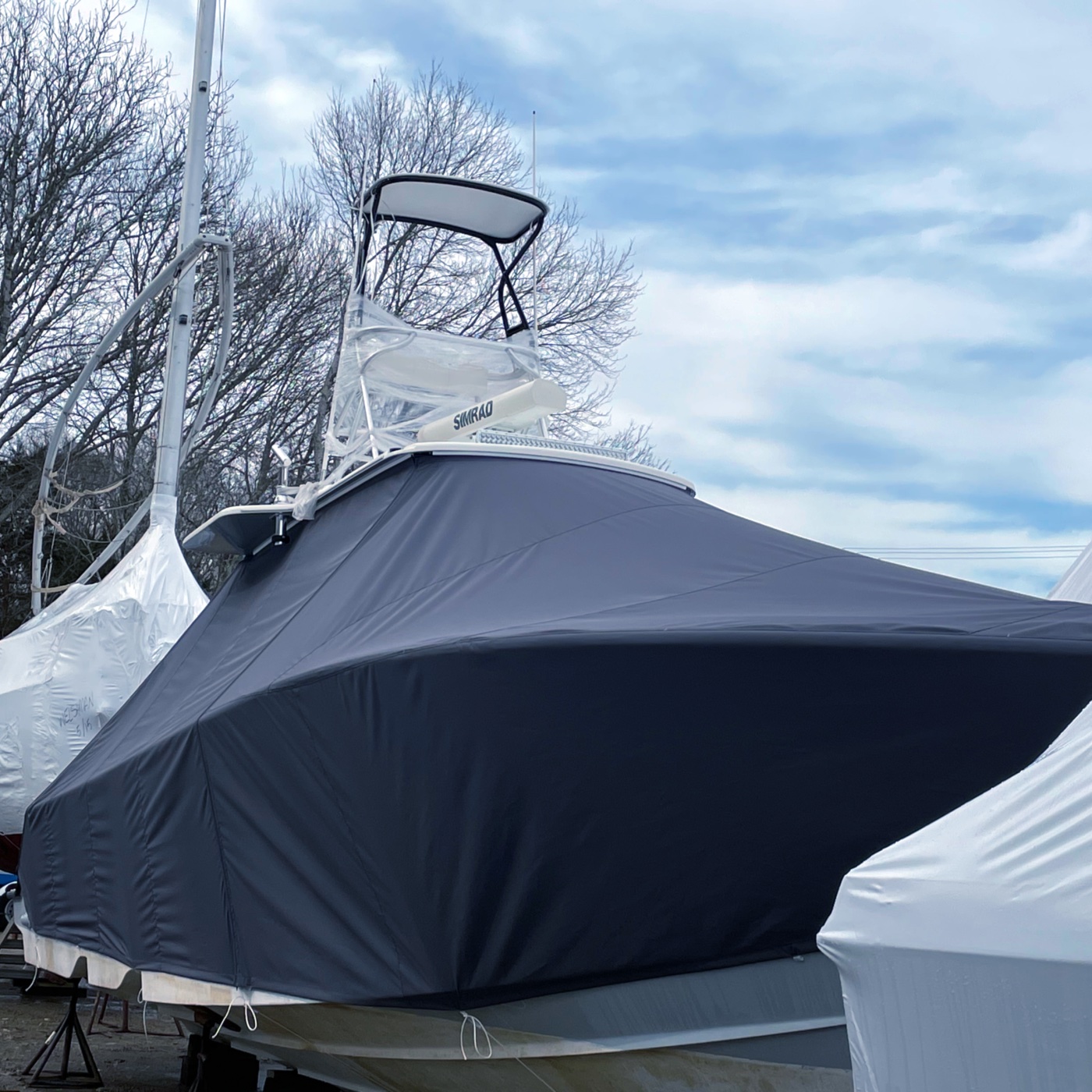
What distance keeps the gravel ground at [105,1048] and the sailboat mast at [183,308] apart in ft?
12.0

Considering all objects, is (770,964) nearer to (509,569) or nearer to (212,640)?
(509,569)

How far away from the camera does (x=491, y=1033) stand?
3.80 meters

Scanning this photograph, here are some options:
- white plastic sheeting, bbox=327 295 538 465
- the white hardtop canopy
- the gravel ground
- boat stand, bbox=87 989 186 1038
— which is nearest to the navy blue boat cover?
white plastic sheeting, bbox=327 295 538 465

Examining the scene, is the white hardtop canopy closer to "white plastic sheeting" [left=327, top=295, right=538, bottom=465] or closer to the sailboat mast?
"white plastic sheeting" [left=327, top=295, right=538, bottom=465]

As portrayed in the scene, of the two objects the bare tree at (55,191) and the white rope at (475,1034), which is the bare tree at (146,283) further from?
the white rope at (475,1034)

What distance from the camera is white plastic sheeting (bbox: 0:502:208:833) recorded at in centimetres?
879

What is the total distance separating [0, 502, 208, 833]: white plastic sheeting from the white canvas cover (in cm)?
742

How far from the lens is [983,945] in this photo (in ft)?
6.91

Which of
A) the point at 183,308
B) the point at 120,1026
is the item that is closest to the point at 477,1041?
Answer: the point at 120,1026

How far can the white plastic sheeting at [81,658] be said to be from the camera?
28.8 ft

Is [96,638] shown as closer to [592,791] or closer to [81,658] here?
[81,658]

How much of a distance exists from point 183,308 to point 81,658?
3.07 meters

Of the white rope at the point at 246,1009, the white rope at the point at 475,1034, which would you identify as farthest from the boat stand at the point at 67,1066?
the white rope at the point at 475,1034

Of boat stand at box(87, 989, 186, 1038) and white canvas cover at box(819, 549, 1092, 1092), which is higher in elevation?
white canvas cover at box(819, 549, 1092, 1092)
